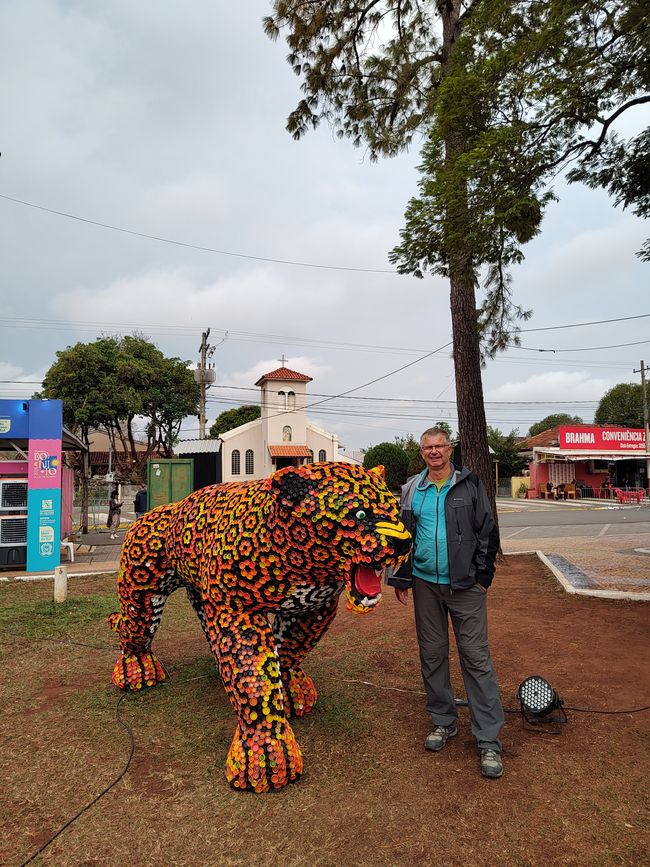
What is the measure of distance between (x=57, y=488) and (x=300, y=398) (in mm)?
25371

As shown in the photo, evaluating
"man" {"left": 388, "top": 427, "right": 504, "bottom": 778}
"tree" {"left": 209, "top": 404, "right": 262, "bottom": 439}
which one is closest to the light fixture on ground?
"man" {"left": 388, "top": 427, "right": 504, "bottom": 778}

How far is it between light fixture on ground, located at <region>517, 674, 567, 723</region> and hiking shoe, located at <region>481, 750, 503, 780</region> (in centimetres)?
60

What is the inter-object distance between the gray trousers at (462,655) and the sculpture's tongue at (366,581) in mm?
678

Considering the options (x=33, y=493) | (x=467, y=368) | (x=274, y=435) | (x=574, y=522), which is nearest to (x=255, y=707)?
(x=467, y=368)

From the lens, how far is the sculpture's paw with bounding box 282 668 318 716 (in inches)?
140

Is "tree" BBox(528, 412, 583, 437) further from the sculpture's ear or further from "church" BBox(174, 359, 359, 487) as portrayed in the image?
the sculpture's ear

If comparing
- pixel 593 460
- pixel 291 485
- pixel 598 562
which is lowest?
pixel 598 562

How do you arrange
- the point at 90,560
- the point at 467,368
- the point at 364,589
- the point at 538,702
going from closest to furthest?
the point at 364,589 → the point at 538,702 → the point at 467,368 → the point at 90,560

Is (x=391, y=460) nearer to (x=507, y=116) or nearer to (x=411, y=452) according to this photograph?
(x=411, y=452)

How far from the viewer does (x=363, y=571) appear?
2586 mm

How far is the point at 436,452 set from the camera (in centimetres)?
323

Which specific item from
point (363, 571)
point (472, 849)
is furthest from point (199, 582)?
point (472, 849)

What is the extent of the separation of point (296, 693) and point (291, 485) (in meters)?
1.63

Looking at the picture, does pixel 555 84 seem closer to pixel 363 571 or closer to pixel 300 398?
pixel 363 571
